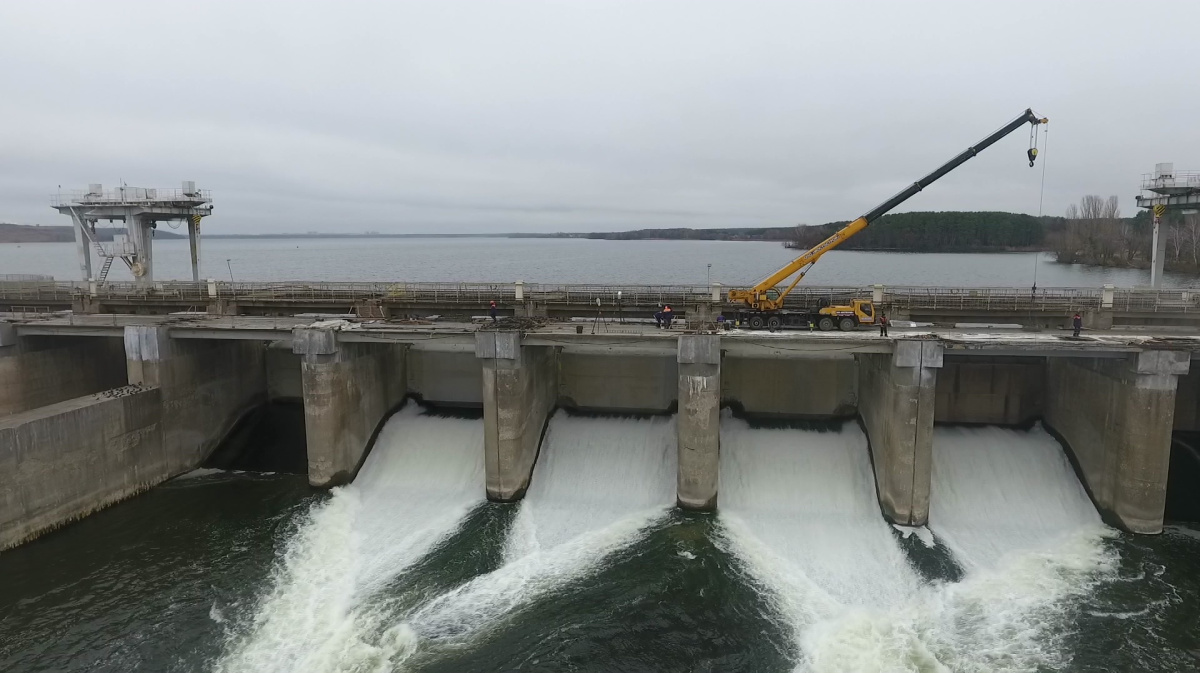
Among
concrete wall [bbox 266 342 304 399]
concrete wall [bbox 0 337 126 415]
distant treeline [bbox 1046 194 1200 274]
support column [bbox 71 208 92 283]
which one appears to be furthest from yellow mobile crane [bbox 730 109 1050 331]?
distant treeline [bbox 1046 194 1200 274]

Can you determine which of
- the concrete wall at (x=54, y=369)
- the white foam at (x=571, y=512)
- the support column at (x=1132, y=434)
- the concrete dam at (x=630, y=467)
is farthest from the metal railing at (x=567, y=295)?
the support column at (x=1132, y=434)

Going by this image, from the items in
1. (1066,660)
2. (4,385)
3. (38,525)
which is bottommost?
(1066,660)

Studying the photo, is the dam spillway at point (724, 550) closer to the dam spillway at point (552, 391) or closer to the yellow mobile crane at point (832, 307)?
the dam spillway at point (552, 391)

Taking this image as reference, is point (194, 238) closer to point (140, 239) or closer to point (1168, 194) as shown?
point (140, 239)

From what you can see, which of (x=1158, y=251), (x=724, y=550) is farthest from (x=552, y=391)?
(x=1158, y=251)

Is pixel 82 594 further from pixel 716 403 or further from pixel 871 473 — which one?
pixel 871 473

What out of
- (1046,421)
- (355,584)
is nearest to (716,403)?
(355,584)
